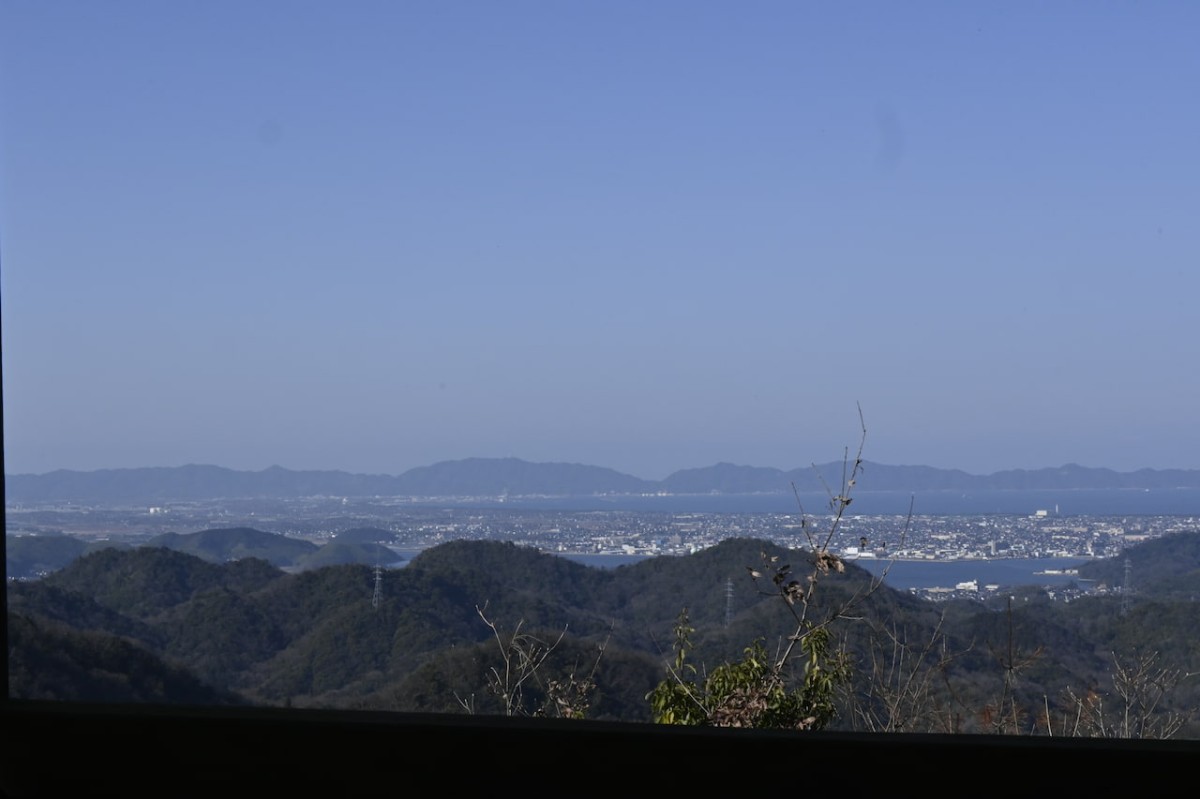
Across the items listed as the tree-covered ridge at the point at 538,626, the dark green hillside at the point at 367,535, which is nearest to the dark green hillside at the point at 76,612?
the tree-covered ridge at the point at 538,626

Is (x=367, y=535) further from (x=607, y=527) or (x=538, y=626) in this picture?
(x=538, y=626)

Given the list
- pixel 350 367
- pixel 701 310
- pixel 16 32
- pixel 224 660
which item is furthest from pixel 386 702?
pixel 350 367

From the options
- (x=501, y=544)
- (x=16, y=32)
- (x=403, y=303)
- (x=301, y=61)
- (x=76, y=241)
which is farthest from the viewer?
(x=76, y=241)

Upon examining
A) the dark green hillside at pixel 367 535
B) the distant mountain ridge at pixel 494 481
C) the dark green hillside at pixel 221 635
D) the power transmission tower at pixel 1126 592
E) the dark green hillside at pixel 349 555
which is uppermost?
the distant mountain ridge at pixel 494 481

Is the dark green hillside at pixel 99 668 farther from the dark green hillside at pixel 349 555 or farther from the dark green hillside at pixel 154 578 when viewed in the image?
the dark green hillside at pixel 349 555

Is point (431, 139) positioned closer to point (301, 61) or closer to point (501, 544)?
point (301, 61)

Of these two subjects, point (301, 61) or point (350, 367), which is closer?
point (301, 61)
